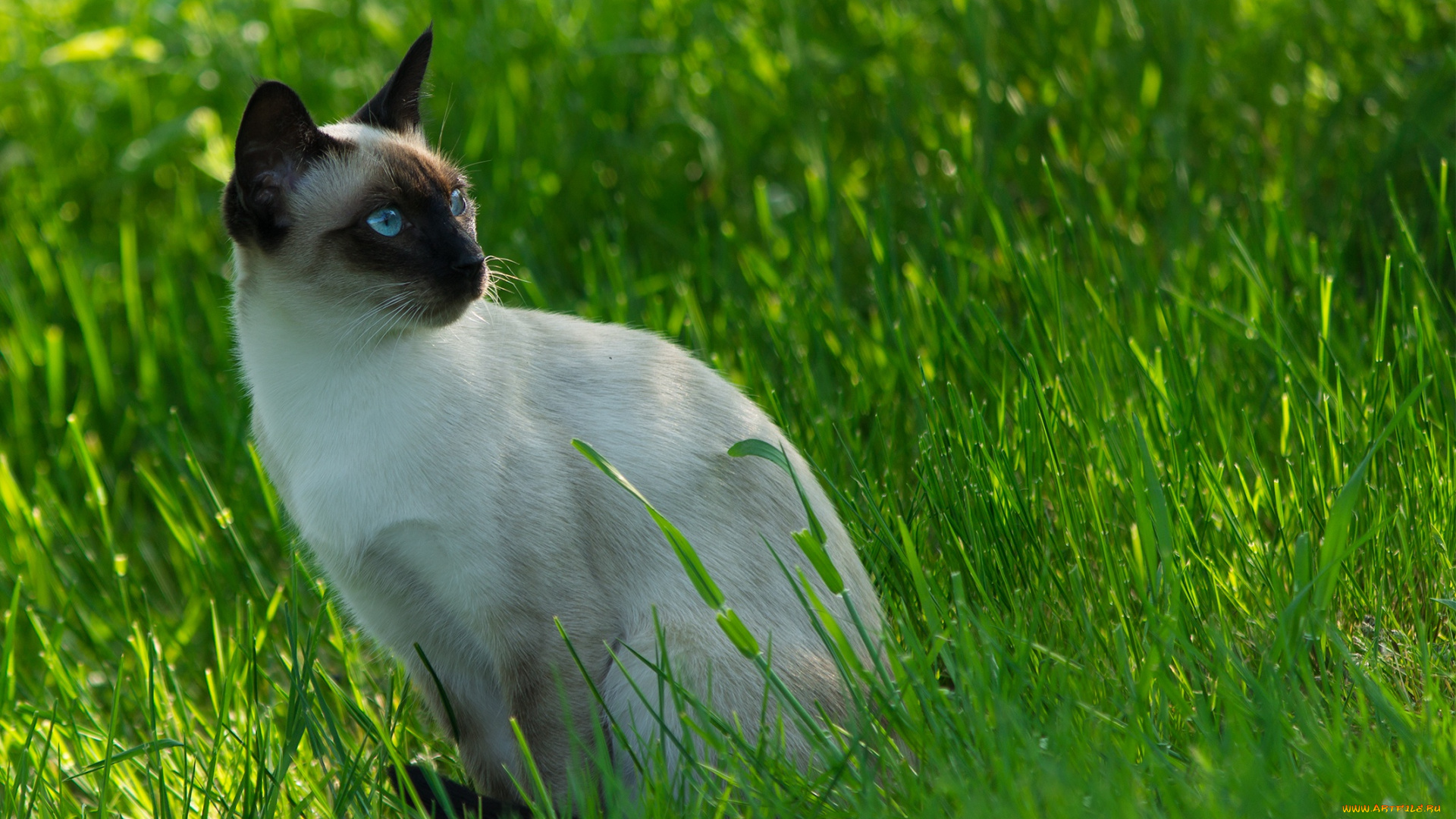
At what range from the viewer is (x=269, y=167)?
207cm

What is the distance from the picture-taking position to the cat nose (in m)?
2.00

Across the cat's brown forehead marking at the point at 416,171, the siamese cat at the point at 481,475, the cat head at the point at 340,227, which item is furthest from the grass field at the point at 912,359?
the cat's brown forehead marking at the point at 416,171

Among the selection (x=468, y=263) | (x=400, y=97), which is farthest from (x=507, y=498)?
(x=400, y=97)

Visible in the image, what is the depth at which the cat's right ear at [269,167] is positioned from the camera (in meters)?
2.01

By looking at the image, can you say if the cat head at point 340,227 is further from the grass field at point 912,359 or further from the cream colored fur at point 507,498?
the grass field at point 912,359

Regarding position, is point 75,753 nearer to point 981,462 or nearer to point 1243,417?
point 981,462

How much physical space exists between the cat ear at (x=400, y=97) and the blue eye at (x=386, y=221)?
0.36 metres

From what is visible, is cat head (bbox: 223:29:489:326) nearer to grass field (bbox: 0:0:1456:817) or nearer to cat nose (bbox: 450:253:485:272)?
cat nose (bbox: 450:253:485:272)

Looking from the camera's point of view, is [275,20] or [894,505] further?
[275,20]

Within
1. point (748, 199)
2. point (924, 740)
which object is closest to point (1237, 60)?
point (748, 199)

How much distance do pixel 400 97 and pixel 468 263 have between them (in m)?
0.57

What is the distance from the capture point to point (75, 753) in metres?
2.12

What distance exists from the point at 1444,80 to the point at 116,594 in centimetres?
397

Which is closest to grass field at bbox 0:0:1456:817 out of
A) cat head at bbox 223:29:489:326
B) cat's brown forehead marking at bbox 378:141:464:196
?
cat head at bbox 223:29:489:326
